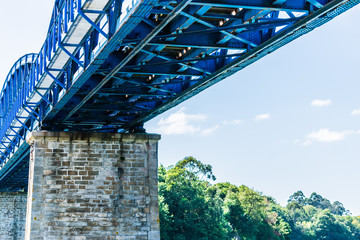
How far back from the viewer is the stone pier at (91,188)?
728 inches

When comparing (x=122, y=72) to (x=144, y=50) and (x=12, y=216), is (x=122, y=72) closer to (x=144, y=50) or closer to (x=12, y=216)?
(x=144, y=50)

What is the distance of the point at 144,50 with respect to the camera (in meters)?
13.4

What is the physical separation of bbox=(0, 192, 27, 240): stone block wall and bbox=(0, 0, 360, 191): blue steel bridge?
24282mm

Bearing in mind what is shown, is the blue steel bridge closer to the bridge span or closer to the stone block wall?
the bridge span

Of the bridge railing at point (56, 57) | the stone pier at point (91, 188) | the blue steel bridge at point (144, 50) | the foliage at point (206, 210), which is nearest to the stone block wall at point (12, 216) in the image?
the foliage at point (206, 210)

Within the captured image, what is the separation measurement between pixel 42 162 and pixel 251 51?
856 cm

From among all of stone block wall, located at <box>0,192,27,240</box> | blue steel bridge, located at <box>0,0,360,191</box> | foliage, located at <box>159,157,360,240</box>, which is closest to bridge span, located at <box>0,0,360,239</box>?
blue steel bridge, located at <box>0,0,360,191</box>

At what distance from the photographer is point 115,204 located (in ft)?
63.1

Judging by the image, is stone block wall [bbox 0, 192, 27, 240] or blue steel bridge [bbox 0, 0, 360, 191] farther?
stone block wall [bbox 0, 192, 27, 240]

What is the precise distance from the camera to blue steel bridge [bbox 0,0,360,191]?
11562mm

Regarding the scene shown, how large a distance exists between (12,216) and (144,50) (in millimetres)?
34428

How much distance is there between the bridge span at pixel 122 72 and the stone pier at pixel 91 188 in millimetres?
34

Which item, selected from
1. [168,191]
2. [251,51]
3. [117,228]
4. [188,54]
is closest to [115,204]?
[117,228]

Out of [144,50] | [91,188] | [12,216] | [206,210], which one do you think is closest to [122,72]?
[144,50]
